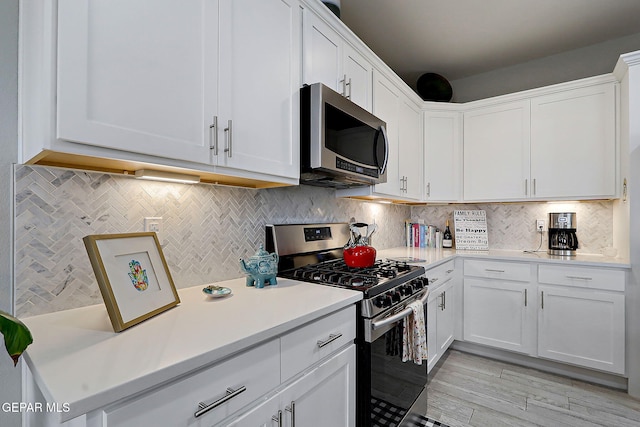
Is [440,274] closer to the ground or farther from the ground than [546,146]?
closer to the ground

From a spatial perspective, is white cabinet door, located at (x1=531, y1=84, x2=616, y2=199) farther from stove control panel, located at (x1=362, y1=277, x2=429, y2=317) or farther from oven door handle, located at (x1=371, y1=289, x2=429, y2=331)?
oven door handle, located at (x1=371, y1=289, x2=429, y2=331)

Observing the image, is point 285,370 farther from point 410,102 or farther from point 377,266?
point 410,102

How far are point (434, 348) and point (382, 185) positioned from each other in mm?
1246

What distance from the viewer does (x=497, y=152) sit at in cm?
299

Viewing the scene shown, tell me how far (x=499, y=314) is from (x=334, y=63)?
242cm

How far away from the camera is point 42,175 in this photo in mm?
Answer: 1026

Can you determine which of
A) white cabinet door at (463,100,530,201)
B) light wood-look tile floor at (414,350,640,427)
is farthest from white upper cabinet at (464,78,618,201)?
light wood-look tile floor at (414,350,640,427)

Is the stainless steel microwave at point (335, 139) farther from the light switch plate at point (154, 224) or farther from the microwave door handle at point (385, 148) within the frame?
the light switch plate at point (154, 224)

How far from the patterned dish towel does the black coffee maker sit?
1.89 m

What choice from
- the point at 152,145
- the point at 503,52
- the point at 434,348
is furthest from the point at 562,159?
the point at 152,145

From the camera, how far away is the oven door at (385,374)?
133 centimetres

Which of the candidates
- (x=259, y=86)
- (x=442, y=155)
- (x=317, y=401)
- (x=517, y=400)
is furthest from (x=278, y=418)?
(x=442, y=155)

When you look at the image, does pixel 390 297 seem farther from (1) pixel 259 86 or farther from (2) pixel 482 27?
(2) pixel 482 27

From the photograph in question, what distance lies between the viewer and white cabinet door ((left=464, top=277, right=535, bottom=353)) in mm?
2592
